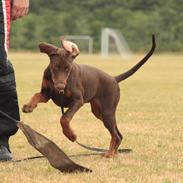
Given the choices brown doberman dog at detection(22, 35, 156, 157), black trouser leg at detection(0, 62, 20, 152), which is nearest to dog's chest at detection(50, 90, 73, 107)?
brown doberman dog at detection(22, 35, 156, 157)

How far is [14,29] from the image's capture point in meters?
66.7

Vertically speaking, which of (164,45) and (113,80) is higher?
(113,80)

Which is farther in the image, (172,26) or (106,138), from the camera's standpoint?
(172,26)

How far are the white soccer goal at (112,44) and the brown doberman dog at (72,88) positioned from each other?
53.4 m

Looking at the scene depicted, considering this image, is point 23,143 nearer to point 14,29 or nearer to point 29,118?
point 29,118

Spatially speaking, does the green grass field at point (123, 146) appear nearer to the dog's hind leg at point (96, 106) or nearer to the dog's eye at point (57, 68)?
the dog's hind leg at point (96, 106)

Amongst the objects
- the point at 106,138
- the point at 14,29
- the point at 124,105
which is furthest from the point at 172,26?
the point at 106,138

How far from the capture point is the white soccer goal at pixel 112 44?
61406 mm

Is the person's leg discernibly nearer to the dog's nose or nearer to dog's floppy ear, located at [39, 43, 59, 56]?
dog's floppy ear, located at [39, 43, 59, 56]

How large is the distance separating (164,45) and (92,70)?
6101 centimetres

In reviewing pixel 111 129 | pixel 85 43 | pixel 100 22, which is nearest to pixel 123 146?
pixel 111 129

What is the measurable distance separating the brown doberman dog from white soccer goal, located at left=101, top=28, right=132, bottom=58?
53.4 meters

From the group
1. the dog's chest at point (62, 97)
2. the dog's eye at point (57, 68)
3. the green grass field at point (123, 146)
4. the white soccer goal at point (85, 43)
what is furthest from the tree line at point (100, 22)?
the dog's eye at point (57, 68)

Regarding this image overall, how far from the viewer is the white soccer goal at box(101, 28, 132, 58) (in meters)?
61.4
